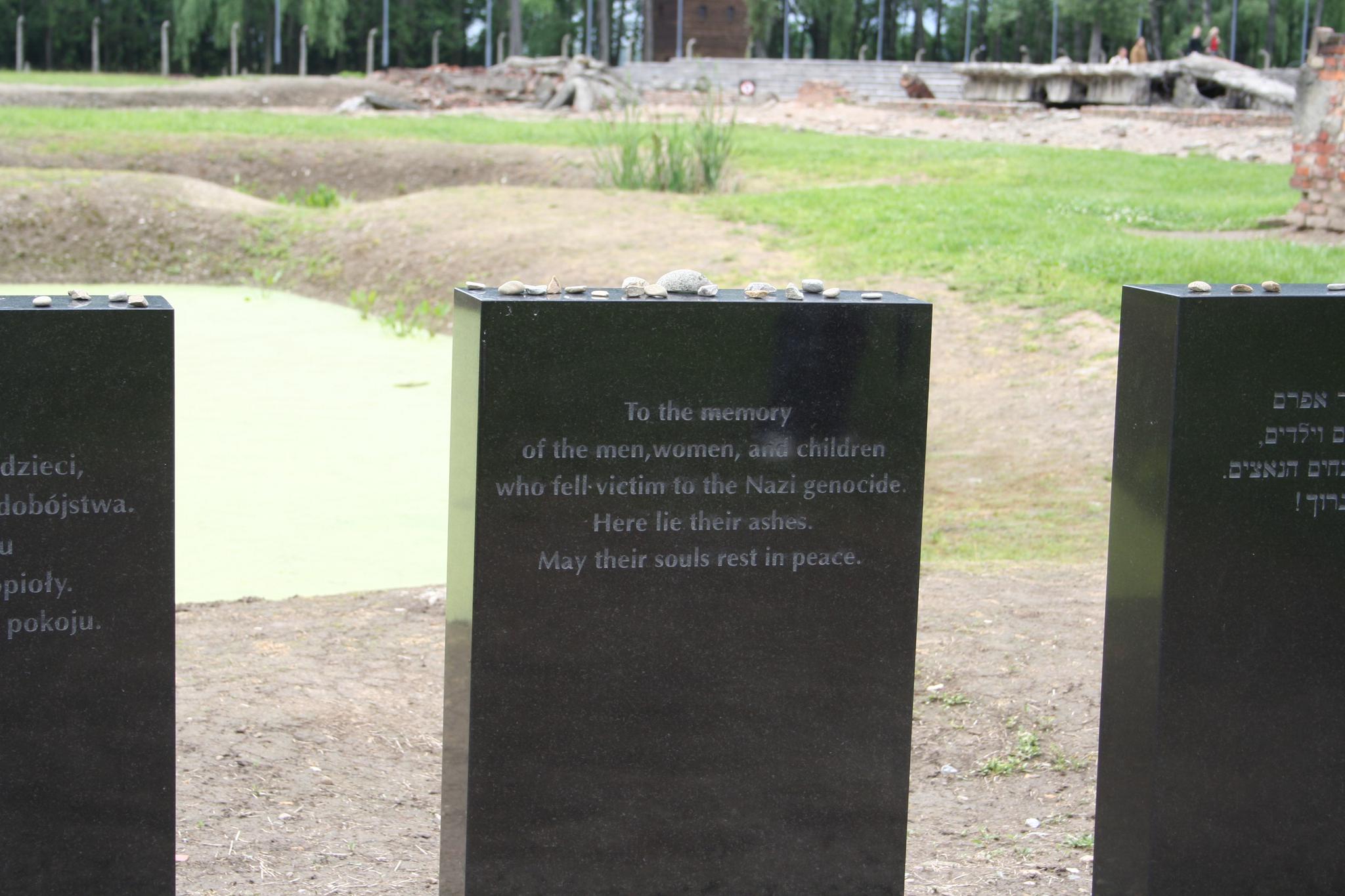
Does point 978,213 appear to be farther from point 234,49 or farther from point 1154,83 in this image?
point 234,49

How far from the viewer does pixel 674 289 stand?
10.2ft

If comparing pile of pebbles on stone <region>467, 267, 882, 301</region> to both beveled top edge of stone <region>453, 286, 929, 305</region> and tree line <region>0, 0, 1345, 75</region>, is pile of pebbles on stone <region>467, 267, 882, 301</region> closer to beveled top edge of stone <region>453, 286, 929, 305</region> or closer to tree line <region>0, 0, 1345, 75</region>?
beveled top edge of stone <region>453, 286, 929, 305</region>

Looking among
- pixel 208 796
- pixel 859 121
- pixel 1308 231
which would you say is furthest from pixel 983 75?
pixel 208 796

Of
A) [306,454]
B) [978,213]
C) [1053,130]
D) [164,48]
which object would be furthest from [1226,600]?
[164,48]

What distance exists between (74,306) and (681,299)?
46.2 inches

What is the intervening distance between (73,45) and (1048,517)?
4602 centimetres

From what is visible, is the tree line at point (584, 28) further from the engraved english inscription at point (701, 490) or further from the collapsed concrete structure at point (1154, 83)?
the engraved english inscription at point (701, 490)

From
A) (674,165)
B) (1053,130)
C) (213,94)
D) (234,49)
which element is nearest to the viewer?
(674,165)

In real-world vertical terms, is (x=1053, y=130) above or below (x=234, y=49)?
below

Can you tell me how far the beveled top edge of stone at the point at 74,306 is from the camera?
2.78m

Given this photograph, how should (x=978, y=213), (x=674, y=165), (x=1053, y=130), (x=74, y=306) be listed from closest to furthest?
1. (x=74, y=306)
2. (x=978, y=213)
3. (x=674, y=165)
4. (x=1053, y=130)

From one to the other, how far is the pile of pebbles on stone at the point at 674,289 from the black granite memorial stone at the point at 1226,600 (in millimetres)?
678

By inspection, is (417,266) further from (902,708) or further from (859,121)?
(859,121)

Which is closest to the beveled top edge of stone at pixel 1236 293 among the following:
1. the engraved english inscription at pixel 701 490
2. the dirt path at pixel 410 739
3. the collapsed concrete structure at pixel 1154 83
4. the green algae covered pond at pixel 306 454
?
the engraved english inscription at pixel 701 490
